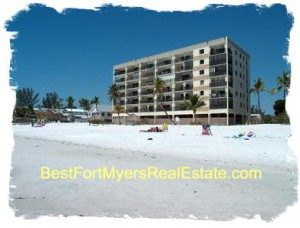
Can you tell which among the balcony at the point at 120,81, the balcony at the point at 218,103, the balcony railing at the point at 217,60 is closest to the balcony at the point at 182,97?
the balcony at the point at 218,103

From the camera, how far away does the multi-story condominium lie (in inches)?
3027

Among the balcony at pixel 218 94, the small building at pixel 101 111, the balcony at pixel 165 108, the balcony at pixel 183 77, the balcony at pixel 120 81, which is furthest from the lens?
the small building at pixel 101 111

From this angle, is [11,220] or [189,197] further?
[189,197]

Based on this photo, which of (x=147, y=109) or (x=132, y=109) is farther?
(x=132, y=109)

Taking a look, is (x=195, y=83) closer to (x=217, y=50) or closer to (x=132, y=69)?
(x=217, y=50)

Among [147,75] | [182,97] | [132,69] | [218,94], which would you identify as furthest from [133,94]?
[218,94]

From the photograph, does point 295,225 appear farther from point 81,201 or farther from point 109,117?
point 109,117

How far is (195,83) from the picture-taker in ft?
283

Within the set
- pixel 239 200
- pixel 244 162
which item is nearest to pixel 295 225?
pixel 239 200

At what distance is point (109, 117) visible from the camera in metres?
135

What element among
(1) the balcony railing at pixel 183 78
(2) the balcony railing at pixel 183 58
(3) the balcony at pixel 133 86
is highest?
(2) the balcony railing at pixel 183 58

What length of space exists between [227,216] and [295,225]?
3.71 ft

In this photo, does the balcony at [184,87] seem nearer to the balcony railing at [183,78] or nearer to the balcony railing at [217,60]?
the balcony railing at [183,78]

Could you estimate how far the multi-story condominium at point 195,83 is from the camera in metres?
76.9
